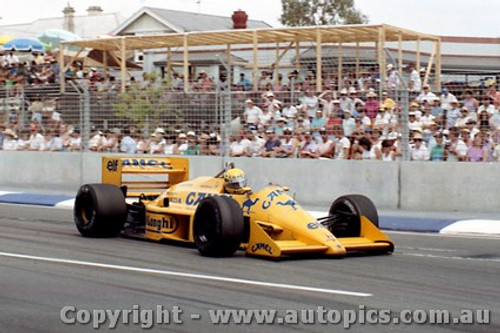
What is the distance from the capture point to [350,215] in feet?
40.5

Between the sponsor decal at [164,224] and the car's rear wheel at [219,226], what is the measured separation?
1022 millimetres

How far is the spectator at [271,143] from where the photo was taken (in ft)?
61.9

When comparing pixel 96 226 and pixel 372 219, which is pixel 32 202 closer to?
pixel 96 226

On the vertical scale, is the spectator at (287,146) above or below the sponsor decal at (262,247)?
above

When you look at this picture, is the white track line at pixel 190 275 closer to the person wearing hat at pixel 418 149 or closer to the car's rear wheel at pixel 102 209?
the car's rear wheel at pixel 102 209

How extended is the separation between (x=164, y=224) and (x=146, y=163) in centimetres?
198

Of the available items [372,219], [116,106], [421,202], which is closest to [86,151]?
[116,106]

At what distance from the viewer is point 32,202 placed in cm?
2008

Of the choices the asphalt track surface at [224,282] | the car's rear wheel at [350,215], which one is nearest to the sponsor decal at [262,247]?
the asphalt track surface at [224,282]

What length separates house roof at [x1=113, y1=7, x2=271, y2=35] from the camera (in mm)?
43544

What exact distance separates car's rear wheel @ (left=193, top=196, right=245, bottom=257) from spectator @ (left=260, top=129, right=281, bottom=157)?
7234 millimetres

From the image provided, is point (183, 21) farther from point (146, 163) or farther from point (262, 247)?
point (262, 247)

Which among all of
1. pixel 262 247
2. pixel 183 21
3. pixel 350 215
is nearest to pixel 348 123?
pixel 350 215

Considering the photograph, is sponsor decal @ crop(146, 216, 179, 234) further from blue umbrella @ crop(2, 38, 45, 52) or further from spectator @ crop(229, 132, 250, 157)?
blue umbrella @ crop(2, 38, 45, 52)
